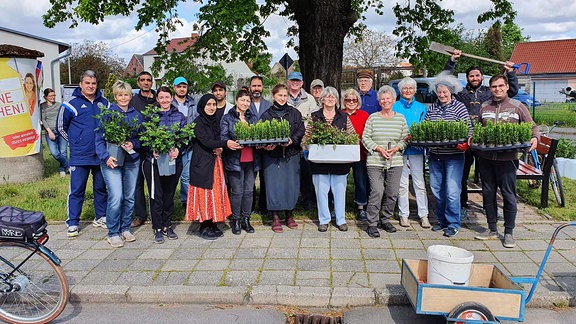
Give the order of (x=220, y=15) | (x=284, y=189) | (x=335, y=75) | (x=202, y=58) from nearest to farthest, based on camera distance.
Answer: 1. (x=284, y=189)
2. (x=220, y=15)
3. (x=335, y=75)
4. (x=202, y=58)

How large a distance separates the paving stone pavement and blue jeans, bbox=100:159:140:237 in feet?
0.97

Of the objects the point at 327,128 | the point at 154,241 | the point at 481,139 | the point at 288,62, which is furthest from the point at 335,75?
the point at 288,62

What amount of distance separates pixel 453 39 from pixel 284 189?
7.04 m

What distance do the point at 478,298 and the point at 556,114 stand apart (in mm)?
23465

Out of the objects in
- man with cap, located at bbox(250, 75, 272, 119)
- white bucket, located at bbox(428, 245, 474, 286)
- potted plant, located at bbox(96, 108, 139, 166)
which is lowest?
white bucket, located at bbox(428, 245, 474, 286)

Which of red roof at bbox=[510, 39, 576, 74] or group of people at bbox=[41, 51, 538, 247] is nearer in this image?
group of people at bbox=[41, 51, 538, 247]

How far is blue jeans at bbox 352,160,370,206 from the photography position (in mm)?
6930

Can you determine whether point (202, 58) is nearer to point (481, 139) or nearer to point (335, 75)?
point (335, 75)

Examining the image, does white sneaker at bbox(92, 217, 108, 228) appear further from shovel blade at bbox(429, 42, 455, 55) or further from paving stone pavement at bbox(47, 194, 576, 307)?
shovel blade at bbox(429, 42, 455, 55)

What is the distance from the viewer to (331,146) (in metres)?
6.07

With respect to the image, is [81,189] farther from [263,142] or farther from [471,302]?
[471,302]

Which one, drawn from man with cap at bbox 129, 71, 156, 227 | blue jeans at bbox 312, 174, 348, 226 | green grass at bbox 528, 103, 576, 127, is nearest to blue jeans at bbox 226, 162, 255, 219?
blue jeans at bbox 312, 174, 348, 226

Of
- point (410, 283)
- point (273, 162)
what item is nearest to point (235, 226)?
point (273, 162)

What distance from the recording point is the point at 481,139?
543cm
